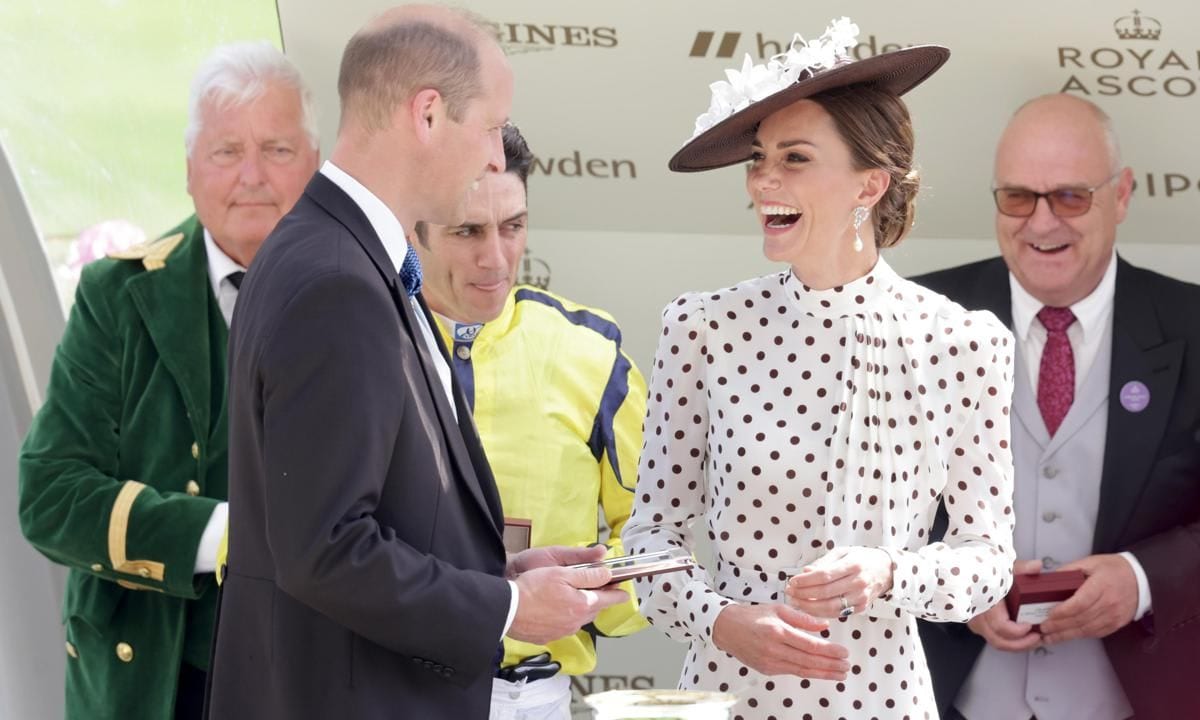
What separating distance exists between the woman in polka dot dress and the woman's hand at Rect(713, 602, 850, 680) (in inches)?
2.1

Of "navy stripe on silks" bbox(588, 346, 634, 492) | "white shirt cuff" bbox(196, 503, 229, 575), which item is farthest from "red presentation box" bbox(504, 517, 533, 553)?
"white shirt cuff" bbox(196, 503, 229, 575)

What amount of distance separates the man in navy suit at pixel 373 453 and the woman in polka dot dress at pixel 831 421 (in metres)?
0.44

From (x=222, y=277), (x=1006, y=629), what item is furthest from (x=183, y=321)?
(x=1006, y=629)

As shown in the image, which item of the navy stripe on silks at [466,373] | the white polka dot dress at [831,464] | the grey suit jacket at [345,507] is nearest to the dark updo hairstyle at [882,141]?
the white polka dot dress at [831,464]

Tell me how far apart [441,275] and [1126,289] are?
169cm

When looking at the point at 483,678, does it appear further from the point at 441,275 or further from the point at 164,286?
the point at 164,286

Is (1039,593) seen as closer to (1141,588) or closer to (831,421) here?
(1141,588)

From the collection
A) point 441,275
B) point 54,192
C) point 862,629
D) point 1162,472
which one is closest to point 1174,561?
point 1162,472

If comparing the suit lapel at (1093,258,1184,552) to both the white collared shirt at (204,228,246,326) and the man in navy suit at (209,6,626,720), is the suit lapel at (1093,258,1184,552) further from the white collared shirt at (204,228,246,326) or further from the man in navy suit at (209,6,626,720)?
the white collared shirt at (204,228,246,326)

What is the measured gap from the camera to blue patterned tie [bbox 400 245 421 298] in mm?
2711

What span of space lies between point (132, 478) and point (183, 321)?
36 centimetres

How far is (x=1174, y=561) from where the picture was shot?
12.6ft

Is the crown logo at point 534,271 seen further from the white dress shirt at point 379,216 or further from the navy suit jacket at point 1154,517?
the white dress shirt at point 379,216

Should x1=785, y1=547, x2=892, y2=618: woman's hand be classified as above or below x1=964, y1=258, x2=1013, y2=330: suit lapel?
below
